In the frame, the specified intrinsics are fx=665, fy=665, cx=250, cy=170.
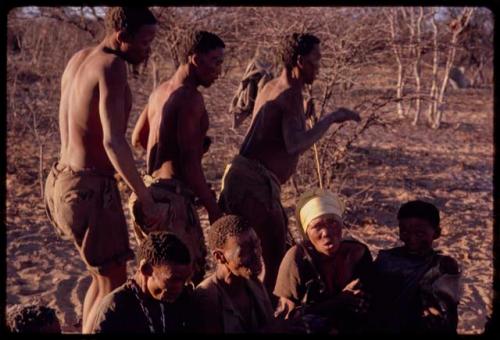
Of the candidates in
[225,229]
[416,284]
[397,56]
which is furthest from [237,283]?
[397,56]

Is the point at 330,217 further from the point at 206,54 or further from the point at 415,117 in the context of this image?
the point at 415,117

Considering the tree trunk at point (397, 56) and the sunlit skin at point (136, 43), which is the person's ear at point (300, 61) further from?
the tree trunk at point (397, 56)

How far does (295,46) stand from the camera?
3.20 m

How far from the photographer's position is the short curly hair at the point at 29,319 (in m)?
2.20

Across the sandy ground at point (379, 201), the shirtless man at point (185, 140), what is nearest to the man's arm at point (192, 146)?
the shirtless man at point (185, 140)

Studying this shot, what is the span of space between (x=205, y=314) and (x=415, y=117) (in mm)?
11727

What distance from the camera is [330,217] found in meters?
2.62

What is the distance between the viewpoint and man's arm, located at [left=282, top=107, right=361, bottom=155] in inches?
121

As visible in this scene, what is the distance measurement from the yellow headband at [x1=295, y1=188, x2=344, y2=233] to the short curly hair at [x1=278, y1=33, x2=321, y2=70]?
794 millimetres

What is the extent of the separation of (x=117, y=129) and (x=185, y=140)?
39 cm

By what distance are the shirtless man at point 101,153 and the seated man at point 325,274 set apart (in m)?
0.64

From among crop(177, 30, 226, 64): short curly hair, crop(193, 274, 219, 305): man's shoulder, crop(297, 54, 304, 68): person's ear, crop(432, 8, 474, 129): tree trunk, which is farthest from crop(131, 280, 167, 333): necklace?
Answer: crop(432, 8, 474, 129): tree trunk

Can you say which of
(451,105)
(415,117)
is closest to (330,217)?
(415,117)

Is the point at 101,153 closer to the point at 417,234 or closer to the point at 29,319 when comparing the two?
the point at 29,319
